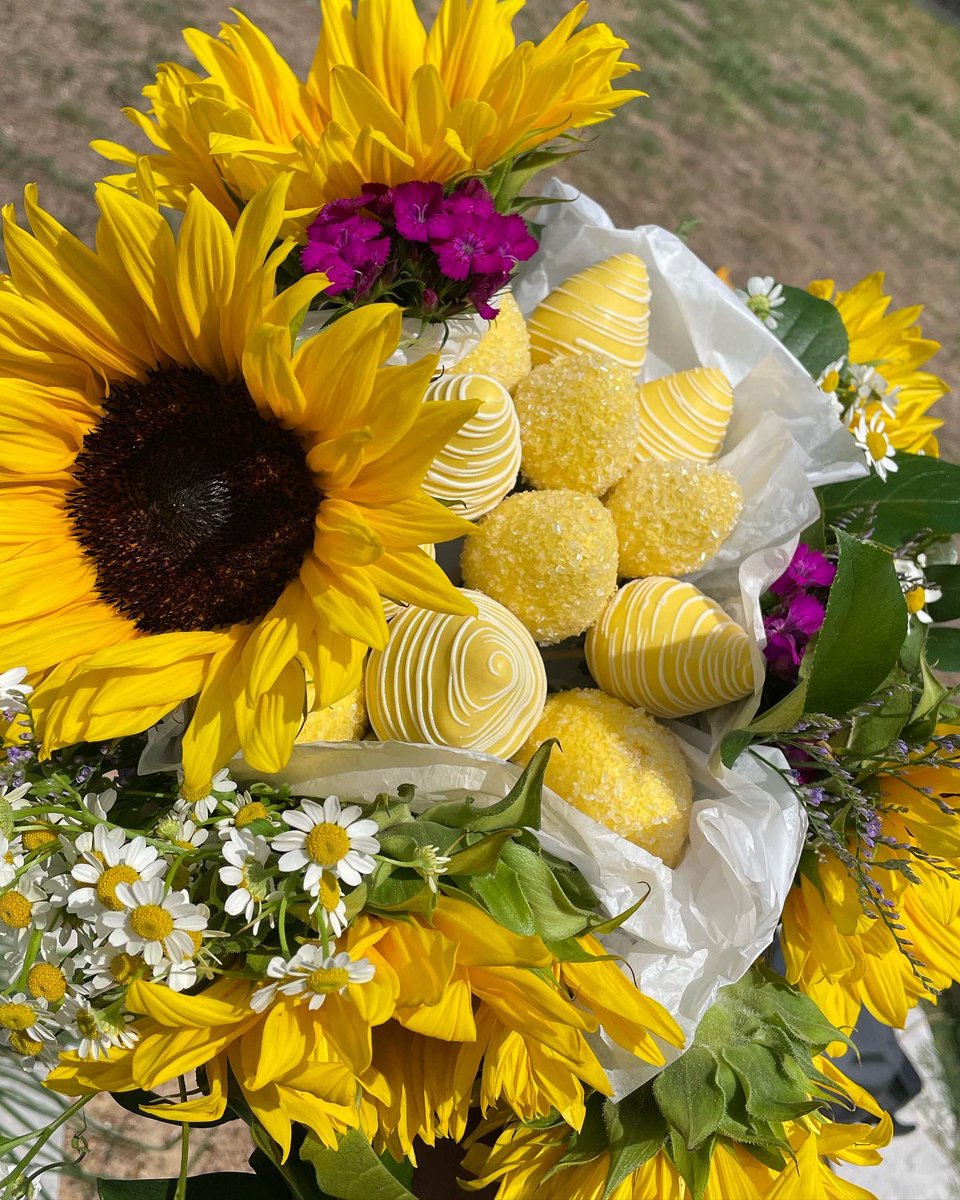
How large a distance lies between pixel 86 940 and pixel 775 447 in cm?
58

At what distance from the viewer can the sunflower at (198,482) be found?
0.50 meters

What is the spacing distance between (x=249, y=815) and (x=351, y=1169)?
0.23 m

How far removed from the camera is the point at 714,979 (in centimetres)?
64

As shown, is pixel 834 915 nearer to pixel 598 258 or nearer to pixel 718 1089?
pixel 718 1089

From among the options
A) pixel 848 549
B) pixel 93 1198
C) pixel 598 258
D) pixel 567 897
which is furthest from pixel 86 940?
pixel 93 1198

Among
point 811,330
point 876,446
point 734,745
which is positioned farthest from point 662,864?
point 811,330

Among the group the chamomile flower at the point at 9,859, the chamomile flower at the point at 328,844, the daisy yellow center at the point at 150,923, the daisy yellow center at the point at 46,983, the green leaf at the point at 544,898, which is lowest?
the daisy yellow center at the point at 46,983

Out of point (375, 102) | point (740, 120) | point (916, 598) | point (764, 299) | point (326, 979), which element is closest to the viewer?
point (326, 979)

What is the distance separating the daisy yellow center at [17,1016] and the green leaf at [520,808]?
9.8 inches

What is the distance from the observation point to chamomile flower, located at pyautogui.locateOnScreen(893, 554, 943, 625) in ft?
2.56

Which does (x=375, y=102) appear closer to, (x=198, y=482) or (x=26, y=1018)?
(x=198, y=482)

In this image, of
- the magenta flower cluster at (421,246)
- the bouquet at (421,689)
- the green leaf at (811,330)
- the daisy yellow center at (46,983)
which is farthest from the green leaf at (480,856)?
the green leaf at (811,330)

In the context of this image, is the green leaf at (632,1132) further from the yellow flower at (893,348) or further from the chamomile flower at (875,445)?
the yellow flower at (893,348)

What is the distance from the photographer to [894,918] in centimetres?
65
